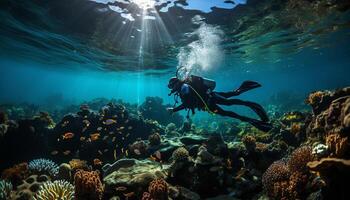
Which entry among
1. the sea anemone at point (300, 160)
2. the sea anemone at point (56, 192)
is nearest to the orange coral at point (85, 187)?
the sea anemone at point (56, 192)

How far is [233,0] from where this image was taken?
46.3ft

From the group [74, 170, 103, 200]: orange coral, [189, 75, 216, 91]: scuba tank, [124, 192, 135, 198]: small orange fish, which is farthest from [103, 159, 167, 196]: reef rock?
[189, 75, 216, 91]: scuba tank

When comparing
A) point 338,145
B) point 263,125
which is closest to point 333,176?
point 338,145

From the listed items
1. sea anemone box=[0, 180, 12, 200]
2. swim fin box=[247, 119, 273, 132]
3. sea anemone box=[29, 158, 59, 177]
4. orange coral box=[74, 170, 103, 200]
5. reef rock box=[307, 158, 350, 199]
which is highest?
reef rock box=[307, 158, 350, 199]

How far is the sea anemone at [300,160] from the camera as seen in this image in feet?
20.4

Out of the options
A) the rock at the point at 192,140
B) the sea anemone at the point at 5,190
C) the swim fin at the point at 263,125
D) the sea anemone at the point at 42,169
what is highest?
the swim fin at the point at 263,125

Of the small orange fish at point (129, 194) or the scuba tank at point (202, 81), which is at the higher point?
the scuba tank at point (202, 81)

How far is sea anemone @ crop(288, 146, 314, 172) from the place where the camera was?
6.21 meters

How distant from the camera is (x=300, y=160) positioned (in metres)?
6.27

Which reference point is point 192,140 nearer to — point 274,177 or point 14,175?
point 274,177

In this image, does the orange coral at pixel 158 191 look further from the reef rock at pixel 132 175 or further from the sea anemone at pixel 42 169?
the sea anemone at pixel 42 169

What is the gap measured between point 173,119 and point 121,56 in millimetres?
9399

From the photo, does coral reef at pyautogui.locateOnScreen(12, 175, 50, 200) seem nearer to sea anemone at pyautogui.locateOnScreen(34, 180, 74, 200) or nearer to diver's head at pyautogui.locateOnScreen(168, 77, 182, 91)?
sea anemone at pyautogui.locateOnScreen(34, 180, 74, 200)

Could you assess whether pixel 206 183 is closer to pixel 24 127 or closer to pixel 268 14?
pixel 24 127
